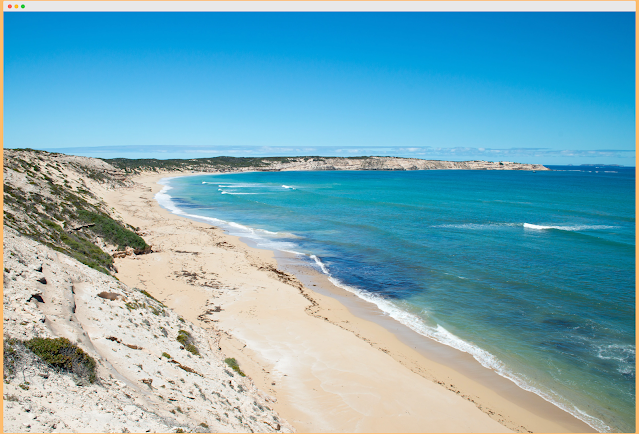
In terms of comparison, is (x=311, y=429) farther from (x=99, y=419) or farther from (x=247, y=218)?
(x=247, y=218)

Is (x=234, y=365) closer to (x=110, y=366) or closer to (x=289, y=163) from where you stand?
(x=110, y=366)

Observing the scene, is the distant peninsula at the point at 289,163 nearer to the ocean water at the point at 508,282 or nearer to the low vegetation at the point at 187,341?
the ocean water at the point at 508,282

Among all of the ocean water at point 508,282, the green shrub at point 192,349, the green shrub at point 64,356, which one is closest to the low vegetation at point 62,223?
the green shrub at point 192,349

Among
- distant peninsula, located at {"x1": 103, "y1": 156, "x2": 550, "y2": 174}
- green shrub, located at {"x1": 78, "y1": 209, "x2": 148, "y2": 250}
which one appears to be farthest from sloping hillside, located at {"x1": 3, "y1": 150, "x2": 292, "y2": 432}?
distant peninsula, located at {"x1": 103, "y1": 156, "x2": 550, "y2": 174}

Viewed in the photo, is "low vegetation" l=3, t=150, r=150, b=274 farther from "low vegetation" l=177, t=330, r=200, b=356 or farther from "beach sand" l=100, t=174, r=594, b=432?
"low vegetation" l=177, t=330, r=200, b=356

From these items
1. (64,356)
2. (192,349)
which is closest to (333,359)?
(192,349)
